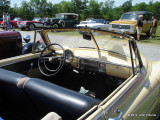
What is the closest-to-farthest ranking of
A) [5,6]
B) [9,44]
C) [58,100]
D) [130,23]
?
[58,100] → [9,44] → [130,23] → [5,6]

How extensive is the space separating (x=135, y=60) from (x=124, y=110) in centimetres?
73

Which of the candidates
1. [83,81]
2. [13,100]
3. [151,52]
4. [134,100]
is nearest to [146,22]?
[151,52]

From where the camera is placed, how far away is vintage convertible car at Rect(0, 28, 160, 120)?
1.31 metres

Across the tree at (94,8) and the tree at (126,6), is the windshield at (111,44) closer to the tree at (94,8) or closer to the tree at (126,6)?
the tree at (94,8)

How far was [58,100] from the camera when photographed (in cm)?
130

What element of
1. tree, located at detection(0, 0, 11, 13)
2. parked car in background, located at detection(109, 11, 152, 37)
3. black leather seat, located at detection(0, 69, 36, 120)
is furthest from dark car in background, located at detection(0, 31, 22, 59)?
tree, located at detection(0, 0, 11, 13)

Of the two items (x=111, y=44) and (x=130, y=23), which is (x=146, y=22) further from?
(x=111, y=44)

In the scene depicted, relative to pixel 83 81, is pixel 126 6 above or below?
above

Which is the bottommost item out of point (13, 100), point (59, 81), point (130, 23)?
point (59, 81)

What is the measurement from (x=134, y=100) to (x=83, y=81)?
4.81 feet

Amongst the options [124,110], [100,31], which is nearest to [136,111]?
[124,110]

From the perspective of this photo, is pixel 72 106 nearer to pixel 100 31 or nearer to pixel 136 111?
pixel 136 111

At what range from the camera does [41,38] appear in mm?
3062

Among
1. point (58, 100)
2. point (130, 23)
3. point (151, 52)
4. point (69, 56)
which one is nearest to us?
point (58, 100)
